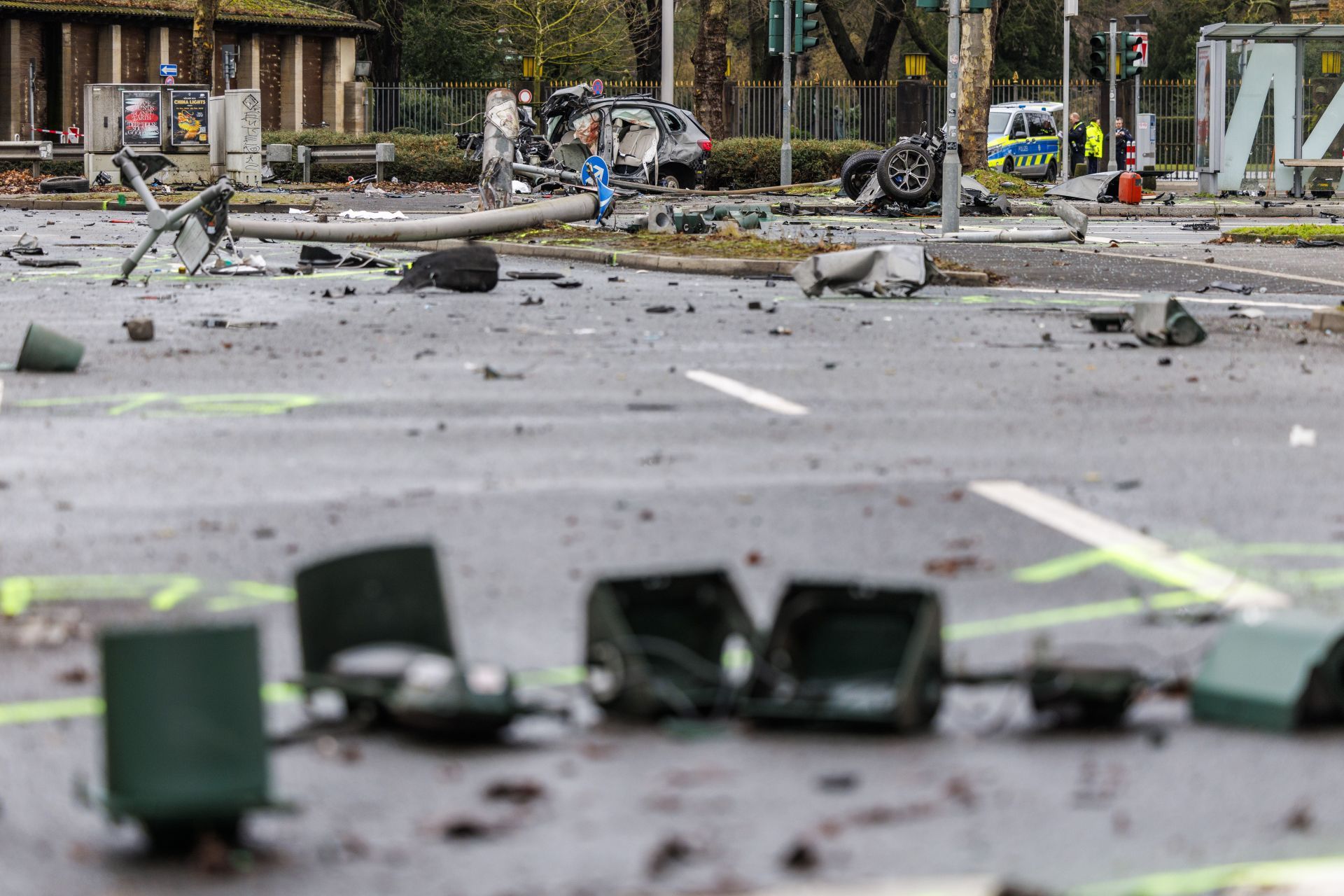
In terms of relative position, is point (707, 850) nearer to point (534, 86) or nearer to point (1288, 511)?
point (1288, 511)

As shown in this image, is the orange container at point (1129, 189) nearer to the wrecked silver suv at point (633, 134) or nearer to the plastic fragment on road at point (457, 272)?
the wrecked silver suv at point (633, 134)

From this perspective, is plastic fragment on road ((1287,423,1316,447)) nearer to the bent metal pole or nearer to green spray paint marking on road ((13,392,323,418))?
green spray paint marking on road ((13,392,323,418))

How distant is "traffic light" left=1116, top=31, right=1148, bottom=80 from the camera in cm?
3903

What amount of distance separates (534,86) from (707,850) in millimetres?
46694

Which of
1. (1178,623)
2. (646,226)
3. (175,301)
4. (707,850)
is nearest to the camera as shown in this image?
(707,850)

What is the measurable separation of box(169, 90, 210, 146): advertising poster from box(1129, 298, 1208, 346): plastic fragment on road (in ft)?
87.2

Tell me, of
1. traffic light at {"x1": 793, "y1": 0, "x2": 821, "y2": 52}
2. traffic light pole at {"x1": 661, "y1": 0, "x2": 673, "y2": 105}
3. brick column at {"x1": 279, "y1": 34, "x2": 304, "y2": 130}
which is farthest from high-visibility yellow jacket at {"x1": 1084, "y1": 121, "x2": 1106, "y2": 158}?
brick column at {"x1": 279, "y1": 34, "x2": 304, "y2": 130}

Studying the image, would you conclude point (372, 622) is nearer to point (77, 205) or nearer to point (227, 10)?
point (77, 205)

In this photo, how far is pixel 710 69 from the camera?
4547 centimetres

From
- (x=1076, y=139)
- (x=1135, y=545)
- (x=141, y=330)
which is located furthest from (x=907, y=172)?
(x=1135, y=545)

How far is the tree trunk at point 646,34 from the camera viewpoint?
54.2 m

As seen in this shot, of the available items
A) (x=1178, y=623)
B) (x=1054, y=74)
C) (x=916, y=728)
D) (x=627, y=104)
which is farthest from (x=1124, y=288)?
(x=1054, y=74)

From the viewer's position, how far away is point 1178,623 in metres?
5.16

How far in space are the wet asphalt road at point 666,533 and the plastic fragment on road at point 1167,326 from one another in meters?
0.21
